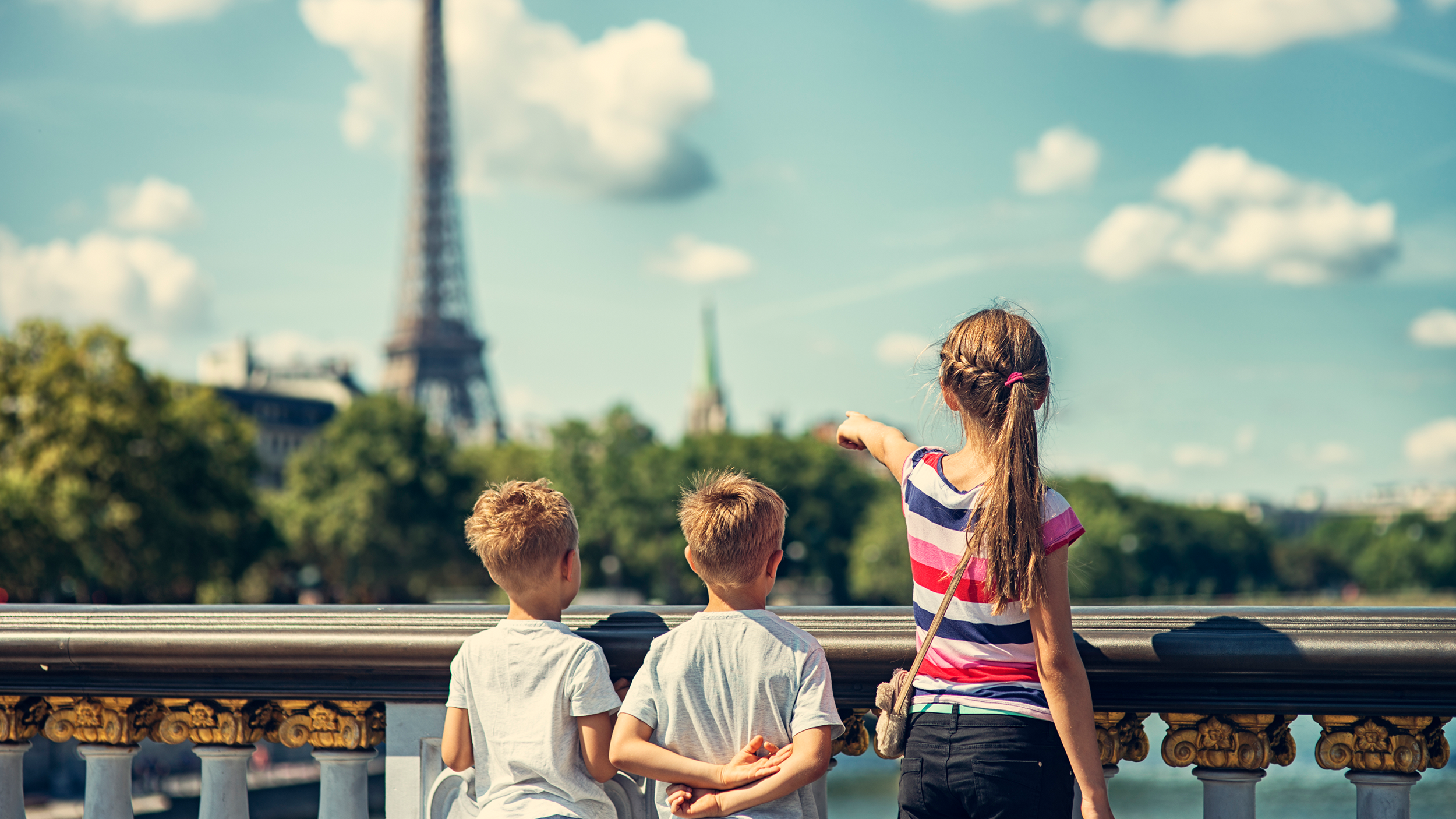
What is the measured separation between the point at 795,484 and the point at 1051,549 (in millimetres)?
71634

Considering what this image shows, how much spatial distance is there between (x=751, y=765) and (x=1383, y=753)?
3.89 ft

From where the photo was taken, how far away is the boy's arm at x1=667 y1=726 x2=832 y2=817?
105 inches

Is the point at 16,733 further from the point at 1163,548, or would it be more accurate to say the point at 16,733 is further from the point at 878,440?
the point at 1163,548

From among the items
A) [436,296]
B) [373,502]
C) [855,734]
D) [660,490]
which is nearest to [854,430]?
[855,734]

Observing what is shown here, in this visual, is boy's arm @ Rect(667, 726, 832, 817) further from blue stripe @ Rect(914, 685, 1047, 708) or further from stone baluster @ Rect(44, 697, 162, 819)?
stone baluster @ Rect(44, 697, 162, 819)

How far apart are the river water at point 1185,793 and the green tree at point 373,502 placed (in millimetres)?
25789

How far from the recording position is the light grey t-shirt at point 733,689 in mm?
2738

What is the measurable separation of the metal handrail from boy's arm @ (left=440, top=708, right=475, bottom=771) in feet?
0.44

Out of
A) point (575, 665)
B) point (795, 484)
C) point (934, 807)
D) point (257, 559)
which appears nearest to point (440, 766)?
point (575, 665)

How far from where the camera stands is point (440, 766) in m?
3.07

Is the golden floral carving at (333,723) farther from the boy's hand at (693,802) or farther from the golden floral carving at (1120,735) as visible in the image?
the golden floral carving at (1120,735)

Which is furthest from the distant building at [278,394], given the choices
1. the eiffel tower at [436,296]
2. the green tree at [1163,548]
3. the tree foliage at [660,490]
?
the green tree at [1163,548]

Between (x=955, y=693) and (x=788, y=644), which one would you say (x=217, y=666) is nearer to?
(x=788, y=644)

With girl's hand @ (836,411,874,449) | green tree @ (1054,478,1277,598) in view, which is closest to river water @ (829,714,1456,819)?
girl's hand @ (836,411,874,449)
